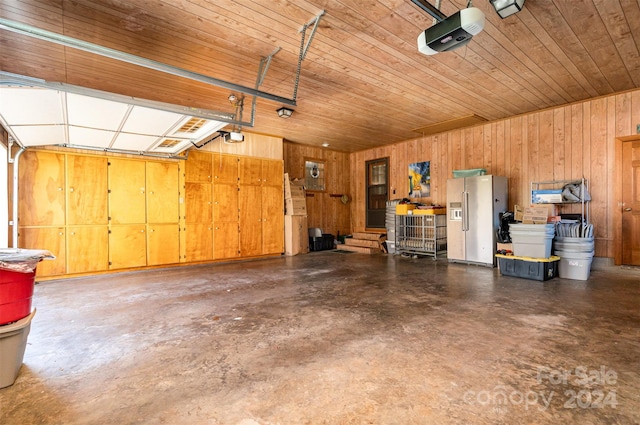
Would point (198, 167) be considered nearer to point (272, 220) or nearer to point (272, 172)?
point (272, 172)

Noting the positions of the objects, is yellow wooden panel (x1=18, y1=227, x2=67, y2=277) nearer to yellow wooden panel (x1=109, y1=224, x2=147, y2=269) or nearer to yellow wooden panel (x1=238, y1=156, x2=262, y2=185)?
yellow wooden panel (x1=109, y1=224, x2=147, y2=269)

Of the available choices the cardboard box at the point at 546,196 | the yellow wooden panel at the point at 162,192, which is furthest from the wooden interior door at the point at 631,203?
the yellow wooden panel at the point at 162,192

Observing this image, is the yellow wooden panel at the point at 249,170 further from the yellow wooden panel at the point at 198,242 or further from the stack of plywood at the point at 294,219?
the yellow wooden panel at the point at 198,242

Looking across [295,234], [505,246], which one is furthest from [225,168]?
[505,246]

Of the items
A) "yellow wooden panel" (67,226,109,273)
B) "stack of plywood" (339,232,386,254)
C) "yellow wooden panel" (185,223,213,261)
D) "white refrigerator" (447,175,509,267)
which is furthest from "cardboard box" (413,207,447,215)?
"yellow wooden panel" (67,226,109,273)

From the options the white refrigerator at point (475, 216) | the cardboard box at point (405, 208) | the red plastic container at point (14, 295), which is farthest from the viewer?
the cardboard box at point (405, 208)

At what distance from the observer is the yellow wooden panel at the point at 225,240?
24.0 feet

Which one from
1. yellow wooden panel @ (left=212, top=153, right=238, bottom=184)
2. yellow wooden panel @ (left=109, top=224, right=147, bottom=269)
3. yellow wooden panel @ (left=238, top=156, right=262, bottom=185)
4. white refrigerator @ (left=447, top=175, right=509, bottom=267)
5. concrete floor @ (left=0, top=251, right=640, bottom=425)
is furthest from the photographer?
yellow wooden panel @ (left=238, top=156, right=262, bottom=185)

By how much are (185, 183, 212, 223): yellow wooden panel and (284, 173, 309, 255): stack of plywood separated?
6.91ft

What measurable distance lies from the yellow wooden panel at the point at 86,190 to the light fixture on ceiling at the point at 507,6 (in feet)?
21.9

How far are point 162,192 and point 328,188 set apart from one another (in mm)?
5107

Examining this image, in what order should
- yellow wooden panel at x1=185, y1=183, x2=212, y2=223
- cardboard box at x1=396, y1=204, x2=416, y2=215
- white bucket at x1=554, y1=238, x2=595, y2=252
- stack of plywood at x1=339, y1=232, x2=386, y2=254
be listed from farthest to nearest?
stack of plywood at x1=339, y1=232, x2=386, y2=254 → cardboard box at x1=396, y1=204, x2=416, y2=215 → yellow wooden panel at x1=185, y1=183, x2=212, y2=223 → white bucket at x1=554, y1=238, x2=595, y2=252

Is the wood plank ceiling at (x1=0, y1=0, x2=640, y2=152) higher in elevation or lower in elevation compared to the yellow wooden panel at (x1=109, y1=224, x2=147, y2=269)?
higher

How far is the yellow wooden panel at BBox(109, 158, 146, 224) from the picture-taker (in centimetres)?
610
